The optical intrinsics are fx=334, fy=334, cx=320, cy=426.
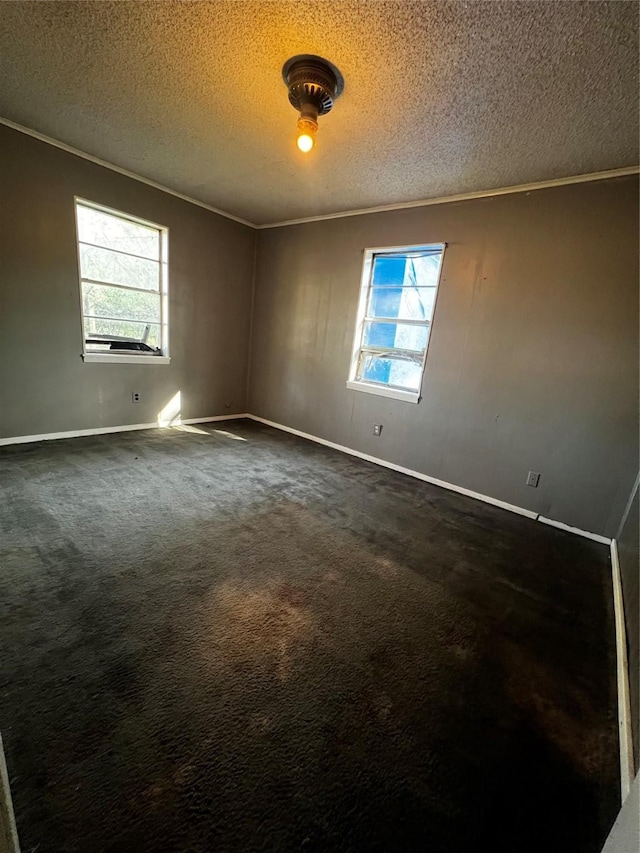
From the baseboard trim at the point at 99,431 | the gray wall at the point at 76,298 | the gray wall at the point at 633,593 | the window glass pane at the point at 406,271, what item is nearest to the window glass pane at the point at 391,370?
the window glass pane at the point at 406,271

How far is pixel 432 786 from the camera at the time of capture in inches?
39.4

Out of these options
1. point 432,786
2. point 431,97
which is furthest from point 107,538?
point 431,97

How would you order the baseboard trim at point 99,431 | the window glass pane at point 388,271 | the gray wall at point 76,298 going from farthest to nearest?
the window glass pane at point 388,271
the baseboard trim at point 99,431
the gray wall at point 76,298

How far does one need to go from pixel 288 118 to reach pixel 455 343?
2211 mm

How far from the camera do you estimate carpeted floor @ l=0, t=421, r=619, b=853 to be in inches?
35.6

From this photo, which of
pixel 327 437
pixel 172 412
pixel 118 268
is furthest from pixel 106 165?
pixel 327 437

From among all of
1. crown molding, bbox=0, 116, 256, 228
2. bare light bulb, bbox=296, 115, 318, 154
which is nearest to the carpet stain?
bare light bulb, bbox=296, 115, 318, 154

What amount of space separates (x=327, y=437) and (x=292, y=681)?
3.17 meters

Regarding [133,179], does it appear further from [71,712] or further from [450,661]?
[450,661]

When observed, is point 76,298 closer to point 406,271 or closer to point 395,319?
point 395,319

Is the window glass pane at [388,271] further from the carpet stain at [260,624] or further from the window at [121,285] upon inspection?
the carpet stain at [260,624]

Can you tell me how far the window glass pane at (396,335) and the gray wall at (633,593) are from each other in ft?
6.96

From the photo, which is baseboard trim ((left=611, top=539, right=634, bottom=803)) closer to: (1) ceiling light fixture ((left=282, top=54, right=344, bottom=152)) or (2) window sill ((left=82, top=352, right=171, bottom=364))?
(1) ceiling light fixture ((left=282, top=54, right=344, bottom=152))

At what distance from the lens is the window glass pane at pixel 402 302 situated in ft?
11.2
